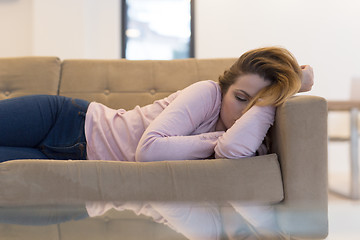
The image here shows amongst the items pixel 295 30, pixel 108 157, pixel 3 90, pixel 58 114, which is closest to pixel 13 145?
pixel 58 114

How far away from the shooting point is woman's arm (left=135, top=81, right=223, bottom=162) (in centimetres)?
111

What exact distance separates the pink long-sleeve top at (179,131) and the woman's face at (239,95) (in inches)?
1.2

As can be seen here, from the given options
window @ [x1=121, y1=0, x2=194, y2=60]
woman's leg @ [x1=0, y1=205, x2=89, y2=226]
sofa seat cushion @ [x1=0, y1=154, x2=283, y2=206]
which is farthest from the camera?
window @ [x1=121, y1=0, x2=194, y2=60]

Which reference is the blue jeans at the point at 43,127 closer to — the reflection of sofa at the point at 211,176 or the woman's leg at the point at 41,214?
the reflection of sofa at the point at 211,176

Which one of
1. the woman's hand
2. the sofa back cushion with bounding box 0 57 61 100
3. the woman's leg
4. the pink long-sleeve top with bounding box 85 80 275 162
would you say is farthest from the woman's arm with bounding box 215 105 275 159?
the sofa back cushion with bounding box 0 57 61 100

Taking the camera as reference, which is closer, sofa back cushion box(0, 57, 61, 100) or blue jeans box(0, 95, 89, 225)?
blue jeans box(0, 95, 89, 225)

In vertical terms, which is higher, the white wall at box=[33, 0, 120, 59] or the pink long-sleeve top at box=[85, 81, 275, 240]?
the white wall at box=[33, 0, 120, 59]

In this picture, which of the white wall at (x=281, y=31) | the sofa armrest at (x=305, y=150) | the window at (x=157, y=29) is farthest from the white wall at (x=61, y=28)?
the sofa armrest at (x=305, y=150)

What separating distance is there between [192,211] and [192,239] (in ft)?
0.36

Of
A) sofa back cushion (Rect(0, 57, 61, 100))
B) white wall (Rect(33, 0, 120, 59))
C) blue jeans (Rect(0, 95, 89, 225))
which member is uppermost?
white wall (Rect(33, 0, 120, 59))

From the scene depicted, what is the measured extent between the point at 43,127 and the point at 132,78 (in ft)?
1.94

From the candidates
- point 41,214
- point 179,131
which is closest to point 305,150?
point 179,131

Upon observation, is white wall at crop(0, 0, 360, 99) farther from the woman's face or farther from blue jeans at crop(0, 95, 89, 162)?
the woman's face

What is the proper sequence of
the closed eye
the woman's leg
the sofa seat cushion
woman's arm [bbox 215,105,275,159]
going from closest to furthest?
the woman's leg
the sofa seat cushion
woman's arm [bbox 215,105,275,159]
the closed eye
